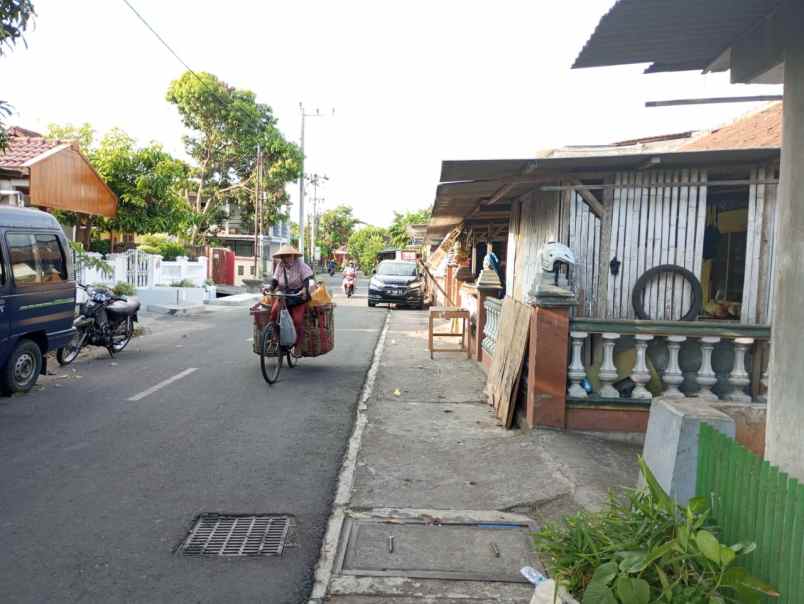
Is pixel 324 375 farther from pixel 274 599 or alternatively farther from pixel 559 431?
pixel 274 599

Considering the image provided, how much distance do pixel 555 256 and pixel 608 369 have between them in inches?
46.5

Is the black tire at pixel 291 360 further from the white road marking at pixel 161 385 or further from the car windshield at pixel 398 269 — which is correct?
the car windshield at pixel 398 269

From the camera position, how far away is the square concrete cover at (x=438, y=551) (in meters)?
3.73

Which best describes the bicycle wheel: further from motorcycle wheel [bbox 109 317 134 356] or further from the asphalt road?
motorcycle wheel [bbox 109 317 134 356]

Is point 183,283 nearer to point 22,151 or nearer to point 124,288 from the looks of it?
point 124,288

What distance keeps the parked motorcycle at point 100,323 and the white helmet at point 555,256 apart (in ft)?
24.6

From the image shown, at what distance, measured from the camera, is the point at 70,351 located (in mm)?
10312

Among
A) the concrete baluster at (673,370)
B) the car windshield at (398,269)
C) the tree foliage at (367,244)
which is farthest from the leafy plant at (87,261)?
the tree foliage at (367,244)

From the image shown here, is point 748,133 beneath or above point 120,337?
above

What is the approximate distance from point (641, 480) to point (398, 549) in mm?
1483

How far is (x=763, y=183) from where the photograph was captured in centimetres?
679

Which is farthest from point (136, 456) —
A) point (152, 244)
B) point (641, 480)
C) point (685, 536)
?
point (152, 244)

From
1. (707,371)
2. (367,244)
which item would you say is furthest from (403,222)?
(707,371)

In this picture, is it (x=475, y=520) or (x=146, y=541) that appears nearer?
(x=146, y=541)
